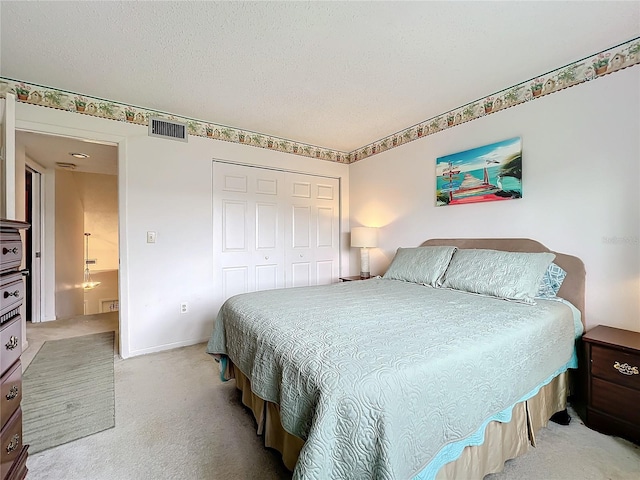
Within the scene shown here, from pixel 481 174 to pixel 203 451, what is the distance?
2945 millimetres

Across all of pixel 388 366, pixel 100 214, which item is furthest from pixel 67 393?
pixel 100 214

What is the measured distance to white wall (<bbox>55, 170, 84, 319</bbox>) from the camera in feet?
13.8

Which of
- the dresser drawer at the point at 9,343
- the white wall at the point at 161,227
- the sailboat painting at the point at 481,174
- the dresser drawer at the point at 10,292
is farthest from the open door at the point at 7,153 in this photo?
the sailboat painting at the point at 481,174

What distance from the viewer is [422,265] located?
2652 mm

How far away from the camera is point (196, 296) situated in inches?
125

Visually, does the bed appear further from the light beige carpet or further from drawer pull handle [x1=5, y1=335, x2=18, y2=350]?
drawer pull handle [x1=5, y1=335, x2=18, y2=350]

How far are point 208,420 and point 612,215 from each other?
9.78 feet

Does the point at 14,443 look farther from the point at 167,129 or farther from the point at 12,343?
the point at 167,129

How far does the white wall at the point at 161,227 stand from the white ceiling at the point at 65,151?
264 mm

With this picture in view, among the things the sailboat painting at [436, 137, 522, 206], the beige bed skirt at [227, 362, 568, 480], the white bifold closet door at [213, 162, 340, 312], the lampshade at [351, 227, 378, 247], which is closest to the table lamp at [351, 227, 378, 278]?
the lampshade at [351, 227, 378, 247]

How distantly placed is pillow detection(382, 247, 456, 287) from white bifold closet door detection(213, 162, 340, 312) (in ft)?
4.54

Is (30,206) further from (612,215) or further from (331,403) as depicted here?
(612,215)

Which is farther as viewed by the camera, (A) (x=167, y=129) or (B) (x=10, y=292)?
(A) (x=167, y=129)

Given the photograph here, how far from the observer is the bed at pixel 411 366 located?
0.91 m
